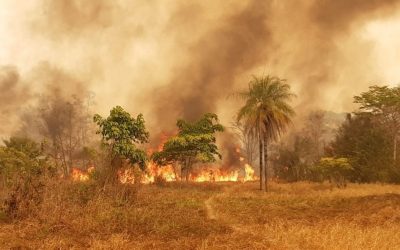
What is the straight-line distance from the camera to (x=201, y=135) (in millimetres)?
35500

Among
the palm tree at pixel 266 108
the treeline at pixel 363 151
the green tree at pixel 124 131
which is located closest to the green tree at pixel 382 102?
the treeline at pixel 363 151

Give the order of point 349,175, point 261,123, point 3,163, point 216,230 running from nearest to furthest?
point 216,230 → point 3,163 → point 261,123 → point 349,175

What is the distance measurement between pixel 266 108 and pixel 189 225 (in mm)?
20455

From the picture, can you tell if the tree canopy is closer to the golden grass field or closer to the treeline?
the golden grass field

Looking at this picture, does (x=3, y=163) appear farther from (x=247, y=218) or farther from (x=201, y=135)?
(x=247, y=218)

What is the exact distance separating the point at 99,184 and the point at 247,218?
6024 millimetres

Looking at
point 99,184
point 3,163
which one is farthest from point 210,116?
point 99,184

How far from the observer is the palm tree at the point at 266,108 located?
3238 cm

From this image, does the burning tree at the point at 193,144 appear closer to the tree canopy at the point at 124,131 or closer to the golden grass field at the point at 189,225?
the tree canopy at the point at 124,131

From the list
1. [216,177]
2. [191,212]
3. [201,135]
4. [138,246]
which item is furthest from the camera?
[216,177]

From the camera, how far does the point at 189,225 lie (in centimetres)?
1334

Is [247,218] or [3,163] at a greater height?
[3,163]

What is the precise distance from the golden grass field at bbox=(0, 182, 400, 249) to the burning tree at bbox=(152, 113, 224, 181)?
15415 millimetres

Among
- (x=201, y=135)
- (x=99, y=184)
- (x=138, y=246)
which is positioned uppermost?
(x=201, y=135)
